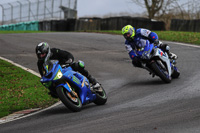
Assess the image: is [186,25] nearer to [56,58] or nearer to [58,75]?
[56,58]

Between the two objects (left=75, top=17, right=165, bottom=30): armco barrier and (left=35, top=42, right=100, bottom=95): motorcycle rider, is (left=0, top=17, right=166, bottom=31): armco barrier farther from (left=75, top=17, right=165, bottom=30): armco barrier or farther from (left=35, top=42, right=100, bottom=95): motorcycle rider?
(left=35, top=42, right=100, bottom=95): motorcycle rider

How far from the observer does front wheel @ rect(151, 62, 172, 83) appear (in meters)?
11.5

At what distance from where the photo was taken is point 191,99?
28.1 ft

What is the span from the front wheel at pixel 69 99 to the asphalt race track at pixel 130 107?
0.15 m

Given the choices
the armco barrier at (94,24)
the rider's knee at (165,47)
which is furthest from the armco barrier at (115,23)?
the rider's knee at (165,47)

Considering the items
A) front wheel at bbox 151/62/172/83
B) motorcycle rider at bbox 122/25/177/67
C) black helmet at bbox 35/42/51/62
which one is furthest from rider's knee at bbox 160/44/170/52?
black helmet at bbox 35/42/51/62

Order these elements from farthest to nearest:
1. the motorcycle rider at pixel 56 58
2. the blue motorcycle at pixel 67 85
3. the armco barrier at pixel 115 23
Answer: the armco barrier at pixel 115 23, the motorcycle rider at pixel 56 58, the blue motorcycle at pixel 67 85

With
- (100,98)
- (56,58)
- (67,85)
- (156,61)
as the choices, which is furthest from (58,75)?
(156,61)

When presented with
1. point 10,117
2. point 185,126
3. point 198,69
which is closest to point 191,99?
point 185,126

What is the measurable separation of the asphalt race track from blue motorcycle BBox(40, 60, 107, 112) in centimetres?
25

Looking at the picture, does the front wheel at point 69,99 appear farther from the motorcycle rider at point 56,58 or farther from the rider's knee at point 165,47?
the rider's knee at point 165,47

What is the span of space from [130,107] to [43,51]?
6.97 ft

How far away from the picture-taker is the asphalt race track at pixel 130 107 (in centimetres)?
634

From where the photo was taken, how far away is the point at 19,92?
11367mm
